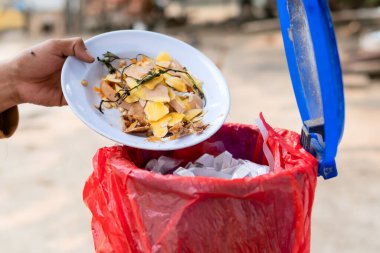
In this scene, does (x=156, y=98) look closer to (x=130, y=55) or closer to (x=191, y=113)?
(x=191, y=113)

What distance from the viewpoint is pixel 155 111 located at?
1.45 m

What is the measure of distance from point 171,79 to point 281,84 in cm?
459

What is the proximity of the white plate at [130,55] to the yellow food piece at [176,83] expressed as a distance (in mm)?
91

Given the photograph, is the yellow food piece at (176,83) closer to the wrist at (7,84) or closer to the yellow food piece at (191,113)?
the yellow food piece at (191,113)

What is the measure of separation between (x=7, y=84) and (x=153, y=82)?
0.50 meters

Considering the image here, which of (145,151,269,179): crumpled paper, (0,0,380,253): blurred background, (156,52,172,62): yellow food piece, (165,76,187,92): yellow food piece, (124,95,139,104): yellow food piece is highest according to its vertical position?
(156,52,172,62): yellow food piece

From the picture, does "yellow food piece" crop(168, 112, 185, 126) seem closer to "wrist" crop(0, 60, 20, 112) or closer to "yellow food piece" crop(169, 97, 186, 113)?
"yellow food piece" crop(169, 97, 186, 113)

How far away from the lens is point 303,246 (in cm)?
133

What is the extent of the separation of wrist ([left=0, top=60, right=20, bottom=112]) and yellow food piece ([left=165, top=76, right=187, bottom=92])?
0.51m

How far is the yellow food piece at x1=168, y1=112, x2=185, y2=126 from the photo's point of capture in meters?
1.44

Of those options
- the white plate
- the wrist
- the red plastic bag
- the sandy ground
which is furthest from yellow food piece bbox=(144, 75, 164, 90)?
the sandy ground

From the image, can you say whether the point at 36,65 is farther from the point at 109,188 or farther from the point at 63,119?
the point at 63,119

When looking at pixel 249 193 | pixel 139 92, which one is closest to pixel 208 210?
pixel 249 193

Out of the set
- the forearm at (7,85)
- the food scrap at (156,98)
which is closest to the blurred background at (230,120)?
the forearm at (7,85)
